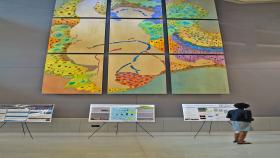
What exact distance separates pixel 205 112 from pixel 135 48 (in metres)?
2.55

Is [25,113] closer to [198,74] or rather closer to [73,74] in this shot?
[73,74]

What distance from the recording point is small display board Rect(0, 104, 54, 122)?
5.50m

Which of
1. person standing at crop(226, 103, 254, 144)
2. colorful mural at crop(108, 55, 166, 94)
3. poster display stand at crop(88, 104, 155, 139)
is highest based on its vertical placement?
colorful mural at crop(108, 55, 166, 94)

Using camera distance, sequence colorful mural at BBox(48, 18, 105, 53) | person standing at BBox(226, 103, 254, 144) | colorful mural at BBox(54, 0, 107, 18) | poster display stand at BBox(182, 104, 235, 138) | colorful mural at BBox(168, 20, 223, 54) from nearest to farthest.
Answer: person standing at BBox(226, 103, 254, 144)
poster display stand at BBox(182, 104, 235, 138)
colorful mural at BBox(48, 18, 105, 53)
colorful mural at BBox(168, 20, 223, 54)
colorful mural at BBox(54, 0, 107, 18)

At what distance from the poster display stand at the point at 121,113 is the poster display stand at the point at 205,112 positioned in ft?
2.73

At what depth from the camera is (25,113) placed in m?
5.57

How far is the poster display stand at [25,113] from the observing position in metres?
5.49

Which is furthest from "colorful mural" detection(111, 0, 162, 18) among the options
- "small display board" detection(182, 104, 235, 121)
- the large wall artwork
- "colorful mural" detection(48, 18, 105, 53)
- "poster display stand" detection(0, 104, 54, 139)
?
"poster display stand" detection(0, 104, 54, 139)

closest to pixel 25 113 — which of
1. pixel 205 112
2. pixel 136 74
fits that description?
pixel 136 74

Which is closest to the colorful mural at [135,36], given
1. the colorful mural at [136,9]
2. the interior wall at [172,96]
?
the colorful mural at [136,9]

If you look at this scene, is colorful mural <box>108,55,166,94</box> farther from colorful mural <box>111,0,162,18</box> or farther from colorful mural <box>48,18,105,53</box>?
colorful mural <box>111,0,162,18</box>

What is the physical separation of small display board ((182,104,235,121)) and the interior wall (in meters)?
0.59

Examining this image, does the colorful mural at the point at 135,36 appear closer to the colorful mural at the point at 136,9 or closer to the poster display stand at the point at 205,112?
the colorful mural at the point at 136,9

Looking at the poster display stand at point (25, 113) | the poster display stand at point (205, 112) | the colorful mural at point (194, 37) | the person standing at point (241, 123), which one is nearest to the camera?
the person standing at point (241, 123)
